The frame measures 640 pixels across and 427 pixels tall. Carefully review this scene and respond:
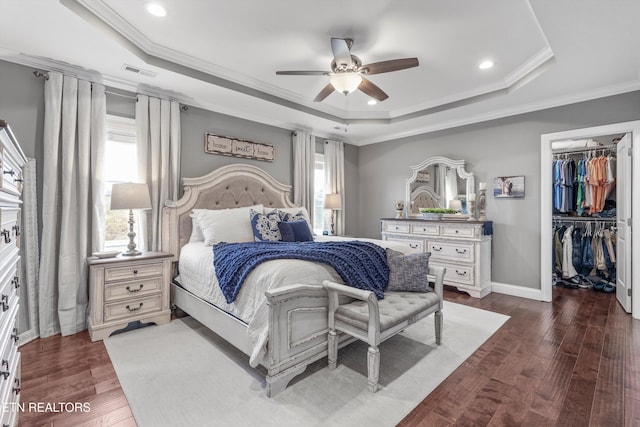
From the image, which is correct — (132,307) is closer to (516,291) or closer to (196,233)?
(196,233)

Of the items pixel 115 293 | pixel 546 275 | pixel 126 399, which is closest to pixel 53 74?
pixel 115 293

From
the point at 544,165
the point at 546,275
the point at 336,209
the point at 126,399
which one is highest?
the point at 544,165

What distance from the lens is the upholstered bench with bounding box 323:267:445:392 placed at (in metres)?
1.90

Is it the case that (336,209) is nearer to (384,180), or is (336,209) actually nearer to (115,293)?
(384,180)

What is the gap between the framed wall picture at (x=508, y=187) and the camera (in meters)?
3.99

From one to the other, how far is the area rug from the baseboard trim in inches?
58.1

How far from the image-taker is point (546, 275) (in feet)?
12.4

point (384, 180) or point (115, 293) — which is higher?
point (384, 180)

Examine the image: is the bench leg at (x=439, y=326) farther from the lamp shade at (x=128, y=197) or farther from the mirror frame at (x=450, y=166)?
Answer: the lamp shade at (x=128, y=197)

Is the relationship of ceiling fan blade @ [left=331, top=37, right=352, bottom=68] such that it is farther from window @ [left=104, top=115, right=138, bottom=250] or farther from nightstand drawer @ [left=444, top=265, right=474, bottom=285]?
nightstand drawer @ [left=444, top=265, right=474, bottom=285]

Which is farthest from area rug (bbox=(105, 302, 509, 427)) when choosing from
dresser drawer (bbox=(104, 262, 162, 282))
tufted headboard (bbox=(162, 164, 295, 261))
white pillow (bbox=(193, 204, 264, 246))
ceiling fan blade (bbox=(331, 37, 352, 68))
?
ceiling fan blade (bbox=(331, 37, 352, 68))

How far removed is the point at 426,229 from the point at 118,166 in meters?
4.00

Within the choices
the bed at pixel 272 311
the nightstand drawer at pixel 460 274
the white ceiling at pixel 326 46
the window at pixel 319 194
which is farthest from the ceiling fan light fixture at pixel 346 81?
the nightstand drawer at pixel 460 274

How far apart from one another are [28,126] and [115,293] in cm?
165
